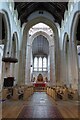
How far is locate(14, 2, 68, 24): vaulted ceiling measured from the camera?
14.1 meters

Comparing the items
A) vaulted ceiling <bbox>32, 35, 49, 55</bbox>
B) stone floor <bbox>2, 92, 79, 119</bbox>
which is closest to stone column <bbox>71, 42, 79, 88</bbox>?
stone floor <bbox>2, 92, 79, 119</bbox>

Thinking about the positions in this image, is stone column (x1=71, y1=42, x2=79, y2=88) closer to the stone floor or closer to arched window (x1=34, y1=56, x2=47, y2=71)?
the stone floor

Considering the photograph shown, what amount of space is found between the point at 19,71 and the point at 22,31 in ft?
15.5

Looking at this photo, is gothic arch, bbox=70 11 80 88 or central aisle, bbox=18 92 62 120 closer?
central aisle, bbox=18 92 62 120

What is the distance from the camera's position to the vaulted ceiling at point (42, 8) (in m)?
14.1

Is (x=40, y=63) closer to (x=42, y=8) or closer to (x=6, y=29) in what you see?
(x=42, y=8)

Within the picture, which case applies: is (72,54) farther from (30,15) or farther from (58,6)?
(30,15)

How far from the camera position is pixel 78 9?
33.2ft

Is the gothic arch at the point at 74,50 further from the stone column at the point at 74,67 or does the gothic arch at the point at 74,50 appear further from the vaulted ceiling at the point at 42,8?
the vaulted ceiling at the point at 42,8

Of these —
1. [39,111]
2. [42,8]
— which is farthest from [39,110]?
[42,8]

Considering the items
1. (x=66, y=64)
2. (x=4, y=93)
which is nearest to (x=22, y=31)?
(x=66, y=64)

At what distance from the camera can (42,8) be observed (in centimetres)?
1750

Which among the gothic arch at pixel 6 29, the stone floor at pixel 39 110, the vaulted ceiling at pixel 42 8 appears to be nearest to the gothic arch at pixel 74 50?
the vaulted ceiling at pixel 42 8

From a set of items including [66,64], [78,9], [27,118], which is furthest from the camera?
[66,64]
